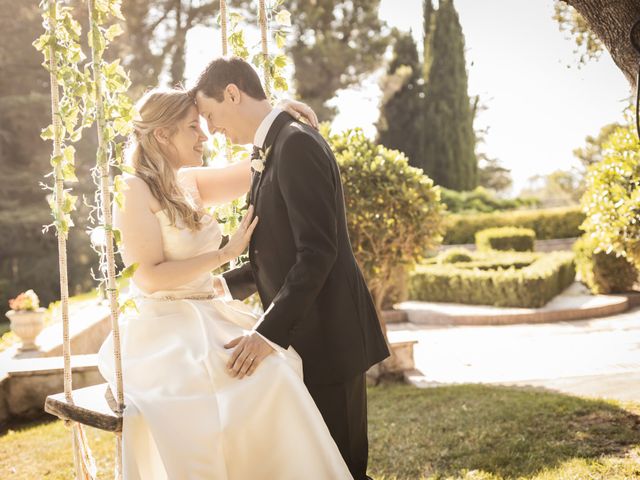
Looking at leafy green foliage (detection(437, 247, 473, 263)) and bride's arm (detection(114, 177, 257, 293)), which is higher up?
bride's arm (detection(114, 177, 257, 293))

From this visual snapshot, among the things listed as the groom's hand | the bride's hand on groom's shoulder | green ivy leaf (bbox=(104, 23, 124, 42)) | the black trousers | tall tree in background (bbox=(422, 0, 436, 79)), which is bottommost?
the black trousers

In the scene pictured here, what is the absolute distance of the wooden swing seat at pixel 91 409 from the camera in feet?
7.31

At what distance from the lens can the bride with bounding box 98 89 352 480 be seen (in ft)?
7.25

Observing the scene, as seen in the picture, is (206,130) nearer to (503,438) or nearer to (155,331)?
(155,331)

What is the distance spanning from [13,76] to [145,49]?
4.96m

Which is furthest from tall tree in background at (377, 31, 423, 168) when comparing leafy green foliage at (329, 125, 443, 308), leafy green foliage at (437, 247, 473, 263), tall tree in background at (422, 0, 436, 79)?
leafy green foliage at (329, 125, 443, 308)

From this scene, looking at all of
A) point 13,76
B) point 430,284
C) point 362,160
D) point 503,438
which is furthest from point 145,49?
point 503,438

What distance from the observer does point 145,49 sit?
2422cm

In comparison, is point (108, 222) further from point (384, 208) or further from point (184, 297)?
point (384, 208)

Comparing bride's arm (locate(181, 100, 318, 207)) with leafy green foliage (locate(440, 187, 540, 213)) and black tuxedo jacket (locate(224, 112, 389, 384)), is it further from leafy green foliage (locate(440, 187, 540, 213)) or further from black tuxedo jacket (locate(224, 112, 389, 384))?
leafy green foliage (locate(440, 187, 540, 213))

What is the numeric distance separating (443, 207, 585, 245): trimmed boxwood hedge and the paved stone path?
11515 millimetres

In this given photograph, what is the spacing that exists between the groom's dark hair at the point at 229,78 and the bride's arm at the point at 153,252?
49 cm

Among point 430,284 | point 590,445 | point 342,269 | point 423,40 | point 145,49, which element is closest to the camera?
point 342,269

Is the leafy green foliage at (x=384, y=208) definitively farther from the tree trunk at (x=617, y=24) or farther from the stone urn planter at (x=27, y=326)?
the tree trunk at (x=617, y=24)
